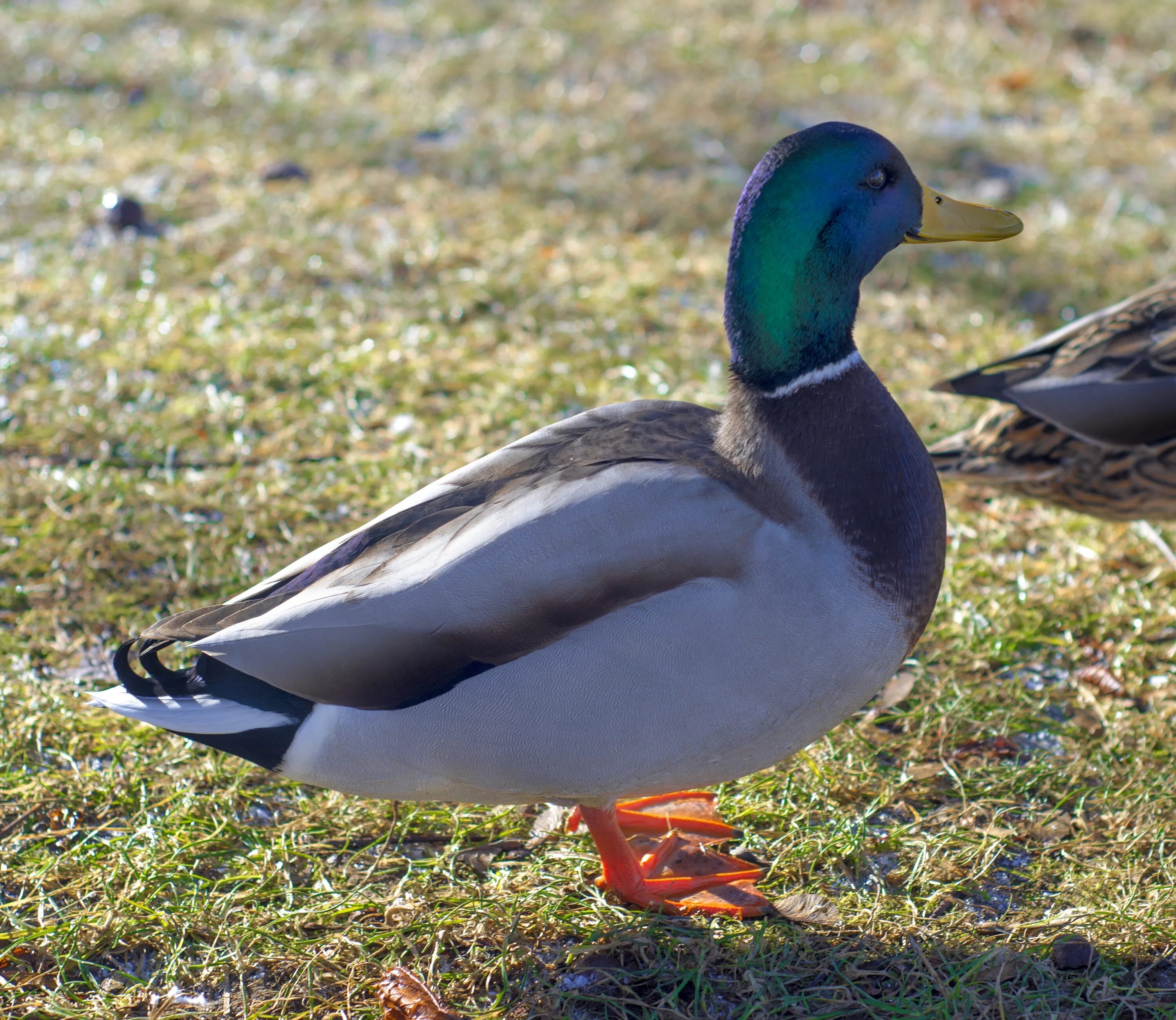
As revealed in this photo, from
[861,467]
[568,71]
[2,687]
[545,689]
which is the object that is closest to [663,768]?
[545,689]

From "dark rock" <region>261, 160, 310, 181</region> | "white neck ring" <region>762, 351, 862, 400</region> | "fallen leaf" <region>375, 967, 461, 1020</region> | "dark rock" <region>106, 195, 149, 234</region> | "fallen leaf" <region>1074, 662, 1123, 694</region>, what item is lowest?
"fallen leaf" <region>1074, 662, 1123, 694</region>

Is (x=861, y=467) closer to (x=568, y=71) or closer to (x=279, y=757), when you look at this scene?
(x=279, y=757)

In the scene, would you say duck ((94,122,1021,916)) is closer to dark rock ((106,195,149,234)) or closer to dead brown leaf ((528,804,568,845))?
dead brown leaf ((528,804,568,845))

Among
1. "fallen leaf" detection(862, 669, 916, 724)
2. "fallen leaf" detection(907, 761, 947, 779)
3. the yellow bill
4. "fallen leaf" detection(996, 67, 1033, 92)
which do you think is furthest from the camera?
"fallen leaf" detection(996, 67, 1033, 92)

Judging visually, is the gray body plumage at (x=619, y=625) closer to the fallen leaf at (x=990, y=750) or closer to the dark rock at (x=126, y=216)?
the fallen leaf at (x=990, y=750)

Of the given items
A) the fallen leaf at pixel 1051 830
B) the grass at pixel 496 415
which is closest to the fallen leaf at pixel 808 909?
the grass at pixel 496 415

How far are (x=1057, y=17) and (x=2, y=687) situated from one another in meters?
6.52

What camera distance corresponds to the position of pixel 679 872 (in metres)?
2.40

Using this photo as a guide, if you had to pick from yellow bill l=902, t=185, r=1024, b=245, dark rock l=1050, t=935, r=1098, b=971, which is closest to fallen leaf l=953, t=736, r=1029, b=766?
dark rock l=1050, t=935, r=1098, b=971

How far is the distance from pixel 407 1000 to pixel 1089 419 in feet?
6.56

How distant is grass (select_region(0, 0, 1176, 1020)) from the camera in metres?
2.21

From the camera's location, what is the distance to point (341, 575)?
2143 mm

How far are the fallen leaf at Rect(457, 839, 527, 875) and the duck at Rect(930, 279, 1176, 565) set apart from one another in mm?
1350

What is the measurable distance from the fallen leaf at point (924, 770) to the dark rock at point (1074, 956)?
20.1 inches
